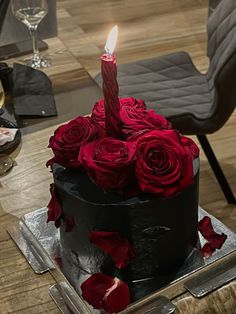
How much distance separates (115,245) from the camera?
0.86 metres

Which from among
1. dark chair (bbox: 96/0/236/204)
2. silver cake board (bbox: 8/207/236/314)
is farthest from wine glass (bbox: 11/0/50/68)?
silver cake board (bbox: 8/207/236/314)

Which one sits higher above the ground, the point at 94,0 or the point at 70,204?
the point at 70,204

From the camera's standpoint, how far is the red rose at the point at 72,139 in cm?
89

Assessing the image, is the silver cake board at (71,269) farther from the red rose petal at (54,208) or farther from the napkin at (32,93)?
the napkin at (32,93)

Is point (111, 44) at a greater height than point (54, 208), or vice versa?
point (111, 44)

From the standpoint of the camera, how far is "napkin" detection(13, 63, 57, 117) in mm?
1464

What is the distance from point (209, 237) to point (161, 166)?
20cm

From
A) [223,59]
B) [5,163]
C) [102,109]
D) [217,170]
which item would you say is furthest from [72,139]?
[217,170]

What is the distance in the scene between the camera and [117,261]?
866mm

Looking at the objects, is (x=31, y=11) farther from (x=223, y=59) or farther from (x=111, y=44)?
(x=111, y=44)

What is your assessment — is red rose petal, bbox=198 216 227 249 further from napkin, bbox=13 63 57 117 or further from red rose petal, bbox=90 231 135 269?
napkin, bbox=13 63 57 117

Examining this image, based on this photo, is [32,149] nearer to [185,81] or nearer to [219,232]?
[219,232]

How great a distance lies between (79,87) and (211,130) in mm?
402

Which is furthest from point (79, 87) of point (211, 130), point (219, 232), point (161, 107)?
point (219, 232)
